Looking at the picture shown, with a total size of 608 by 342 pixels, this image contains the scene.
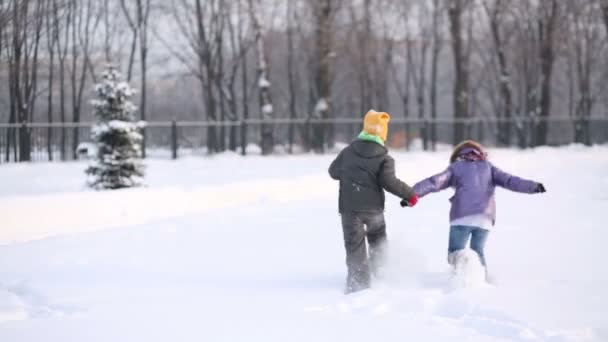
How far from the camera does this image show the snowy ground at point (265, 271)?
211 inches

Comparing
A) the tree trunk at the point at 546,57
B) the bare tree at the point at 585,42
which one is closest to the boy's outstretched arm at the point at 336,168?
the tree trunk at the point at 546,57

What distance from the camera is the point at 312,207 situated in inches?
522

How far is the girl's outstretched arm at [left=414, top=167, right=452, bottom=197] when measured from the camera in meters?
6.76

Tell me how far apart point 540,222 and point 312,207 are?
4.29 m

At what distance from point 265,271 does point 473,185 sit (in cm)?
246

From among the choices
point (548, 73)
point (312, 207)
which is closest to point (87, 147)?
point (312, 207)

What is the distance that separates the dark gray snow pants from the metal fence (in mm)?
10989

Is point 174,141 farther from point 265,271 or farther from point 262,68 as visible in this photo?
point 265,271

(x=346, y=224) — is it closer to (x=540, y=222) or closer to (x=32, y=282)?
(x=32, y=282)

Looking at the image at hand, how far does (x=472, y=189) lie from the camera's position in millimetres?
6695

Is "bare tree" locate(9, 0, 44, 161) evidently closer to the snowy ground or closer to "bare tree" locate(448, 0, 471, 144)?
the snowy ground

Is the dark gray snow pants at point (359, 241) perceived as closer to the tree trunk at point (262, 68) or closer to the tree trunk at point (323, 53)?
the tree trunk at point (262, 68)

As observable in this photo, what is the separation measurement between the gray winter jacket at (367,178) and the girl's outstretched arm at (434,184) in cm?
22

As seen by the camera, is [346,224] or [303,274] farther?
[303,274]
